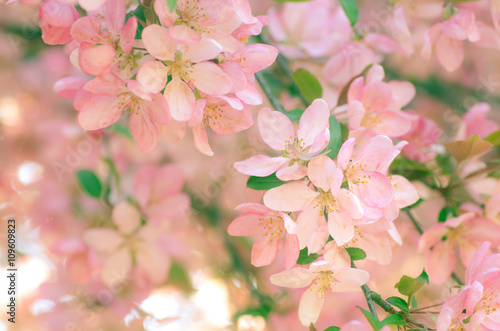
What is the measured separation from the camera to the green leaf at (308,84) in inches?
29.8

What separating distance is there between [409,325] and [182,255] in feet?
2.31

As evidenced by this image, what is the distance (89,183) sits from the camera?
984 millimetres

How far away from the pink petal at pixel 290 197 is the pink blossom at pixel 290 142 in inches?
0.6

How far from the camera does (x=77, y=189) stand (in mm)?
1436

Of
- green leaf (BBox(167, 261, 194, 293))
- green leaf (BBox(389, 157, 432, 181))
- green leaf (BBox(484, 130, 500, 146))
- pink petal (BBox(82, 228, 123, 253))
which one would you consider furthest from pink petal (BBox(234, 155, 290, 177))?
green leaf (BBox(167, 261, 194, 293))

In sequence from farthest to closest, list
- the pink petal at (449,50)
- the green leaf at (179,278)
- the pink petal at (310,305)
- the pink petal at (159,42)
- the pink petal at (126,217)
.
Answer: the green leaf at (179,278)
the pink petal at (126,217)
the pink petal at (449,50)
the pink petal at (310,305)
the pink petal at (159,42)

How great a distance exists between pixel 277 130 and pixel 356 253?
0.68 ft

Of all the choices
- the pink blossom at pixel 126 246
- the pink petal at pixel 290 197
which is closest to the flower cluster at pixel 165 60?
the pink petal at pixel 290 197

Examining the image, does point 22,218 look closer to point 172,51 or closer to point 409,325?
point 172,51

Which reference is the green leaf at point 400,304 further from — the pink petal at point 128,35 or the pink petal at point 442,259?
→ the pink petal at point 128,35

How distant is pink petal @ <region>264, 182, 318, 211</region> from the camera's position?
22.5 inches

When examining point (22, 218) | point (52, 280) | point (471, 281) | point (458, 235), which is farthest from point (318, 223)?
point (22, 218)

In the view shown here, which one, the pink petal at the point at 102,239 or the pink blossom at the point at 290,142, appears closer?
the pink blossom at the point at 290,142

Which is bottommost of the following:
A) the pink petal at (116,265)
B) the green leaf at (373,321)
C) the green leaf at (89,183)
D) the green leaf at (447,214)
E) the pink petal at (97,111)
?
the pink petal at (116,265)
